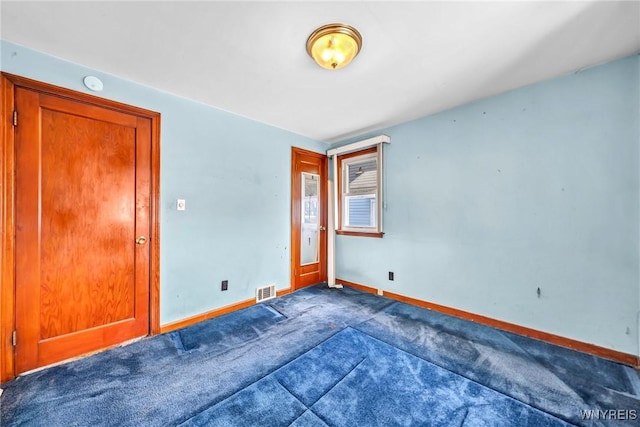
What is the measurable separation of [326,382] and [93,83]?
299 centimetres

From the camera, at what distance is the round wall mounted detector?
1.96 meters

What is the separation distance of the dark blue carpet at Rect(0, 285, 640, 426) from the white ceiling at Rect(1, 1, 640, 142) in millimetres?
2402

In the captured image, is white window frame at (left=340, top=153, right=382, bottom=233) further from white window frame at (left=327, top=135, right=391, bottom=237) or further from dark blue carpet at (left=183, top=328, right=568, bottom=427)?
dark blue carpet at (left=183, top=328, right=568, bottom=427)

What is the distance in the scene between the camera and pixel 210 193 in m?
2.72

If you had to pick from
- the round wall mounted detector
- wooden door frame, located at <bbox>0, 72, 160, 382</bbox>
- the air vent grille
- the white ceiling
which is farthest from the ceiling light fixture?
the air vent grille

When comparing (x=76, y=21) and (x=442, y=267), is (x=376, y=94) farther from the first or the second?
(x=76, y=21)

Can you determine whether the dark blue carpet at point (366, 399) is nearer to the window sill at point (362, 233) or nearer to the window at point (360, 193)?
the window sill at point (362, 233)

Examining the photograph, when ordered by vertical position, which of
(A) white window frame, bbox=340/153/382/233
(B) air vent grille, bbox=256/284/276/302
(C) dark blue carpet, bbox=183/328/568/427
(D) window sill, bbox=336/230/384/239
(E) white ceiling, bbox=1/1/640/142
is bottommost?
(C) dark blue carpet, bbox=183/328/568/427

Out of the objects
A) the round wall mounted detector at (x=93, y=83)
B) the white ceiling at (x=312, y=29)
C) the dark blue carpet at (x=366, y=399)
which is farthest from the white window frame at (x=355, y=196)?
the round wall mounted detector at (x=93, y=83)

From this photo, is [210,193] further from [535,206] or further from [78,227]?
[535,206]

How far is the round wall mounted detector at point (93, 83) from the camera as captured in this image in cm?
196

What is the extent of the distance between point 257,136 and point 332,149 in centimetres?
131

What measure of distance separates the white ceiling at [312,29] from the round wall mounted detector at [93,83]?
11 cm

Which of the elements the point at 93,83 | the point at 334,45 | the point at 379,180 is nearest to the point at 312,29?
the point at 334,45
